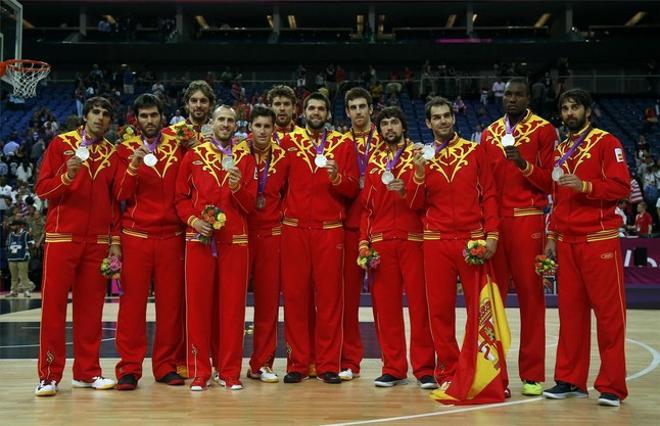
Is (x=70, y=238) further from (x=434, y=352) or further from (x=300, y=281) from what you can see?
(x=434, y=352)

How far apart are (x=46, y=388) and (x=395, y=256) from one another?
3.04m

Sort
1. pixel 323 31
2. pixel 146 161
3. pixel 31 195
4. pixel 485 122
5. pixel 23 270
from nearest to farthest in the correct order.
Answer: pixel 146 161 < pixel 23 270 < pixel 31 195 < pixel 485 122 < pixel 323 31

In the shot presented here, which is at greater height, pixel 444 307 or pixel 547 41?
pixel 547 41

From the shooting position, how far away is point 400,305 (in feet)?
23.9

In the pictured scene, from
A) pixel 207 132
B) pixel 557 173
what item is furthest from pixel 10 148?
pixel 557 173

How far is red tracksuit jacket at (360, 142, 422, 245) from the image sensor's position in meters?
7.17

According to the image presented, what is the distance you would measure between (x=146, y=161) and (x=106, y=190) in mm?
556

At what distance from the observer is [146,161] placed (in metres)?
6.78

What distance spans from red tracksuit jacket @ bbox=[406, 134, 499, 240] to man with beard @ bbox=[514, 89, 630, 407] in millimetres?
385

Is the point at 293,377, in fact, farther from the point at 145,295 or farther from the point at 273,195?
the point at 273,195

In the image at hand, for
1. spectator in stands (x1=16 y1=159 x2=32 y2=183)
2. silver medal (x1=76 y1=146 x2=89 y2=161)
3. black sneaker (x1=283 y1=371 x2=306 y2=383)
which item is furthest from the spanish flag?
spectator in stands (x1=16 y1=159 x2=32 y2=183)

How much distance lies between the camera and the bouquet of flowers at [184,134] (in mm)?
7258

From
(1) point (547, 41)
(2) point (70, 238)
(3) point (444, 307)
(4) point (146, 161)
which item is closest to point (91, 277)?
(2) point (70, 238)

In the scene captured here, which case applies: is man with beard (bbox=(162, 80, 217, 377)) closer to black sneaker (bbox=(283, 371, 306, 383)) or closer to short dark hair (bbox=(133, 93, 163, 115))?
short dark hair (bbox=(133, 93, 163, 115))
